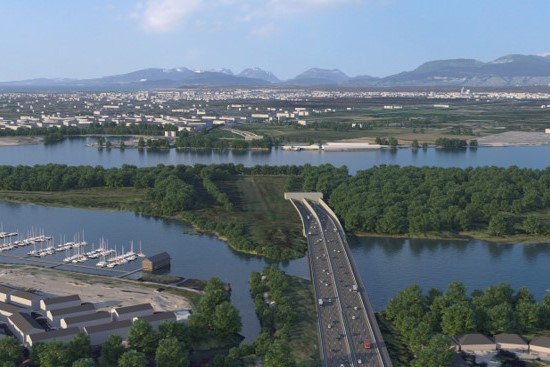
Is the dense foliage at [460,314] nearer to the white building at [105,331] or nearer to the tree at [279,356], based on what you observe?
the tree at [279,356]

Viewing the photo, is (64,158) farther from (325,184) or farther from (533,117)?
(533,117)

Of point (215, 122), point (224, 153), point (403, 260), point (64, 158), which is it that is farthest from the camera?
point (215, 122)

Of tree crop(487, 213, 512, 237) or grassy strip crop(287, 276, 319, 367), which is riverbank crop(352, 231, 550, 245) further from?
grassy strip crop(287, 276, 319, 367)

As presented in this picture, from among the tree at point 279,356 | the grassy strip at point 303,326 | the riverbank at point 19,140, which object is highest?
the riverbank at point 19,140

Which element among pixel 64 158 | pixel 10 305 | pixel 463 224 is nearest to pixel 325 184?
pixel 463 224

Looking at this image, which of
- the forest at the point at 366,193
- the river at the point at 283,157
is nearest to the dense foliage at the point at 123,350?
the forest at the point at 366,193

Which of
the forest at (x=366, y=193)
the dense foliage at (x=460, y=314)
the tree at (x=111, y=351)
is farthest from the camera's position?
the forest at (x=366, y=193)

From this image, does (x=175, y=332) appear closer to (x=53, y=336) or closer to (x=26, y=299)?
(x=53, y=336)

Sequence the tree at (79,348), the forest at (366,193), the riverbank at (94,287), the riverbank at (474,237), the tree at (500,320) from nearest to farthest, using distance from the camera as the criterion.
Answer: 1. the tree at (79,348)
2. the tree at (500,320)
3. the riverbank at (94,287)
4. the riverbank at (474,237)
5. the forest at (366,193)
